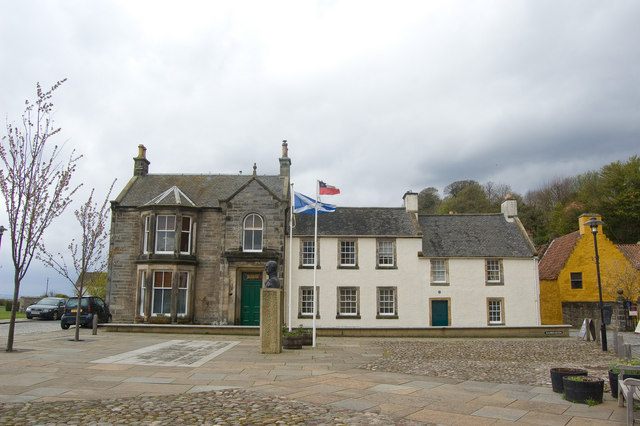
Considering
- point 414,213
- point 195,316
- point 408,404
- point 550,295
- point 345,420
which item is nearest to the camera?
point 345,420

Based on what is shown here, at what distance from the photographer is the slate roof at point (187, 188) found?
96.6 feet

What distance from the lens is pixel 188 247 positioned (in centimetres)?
2822

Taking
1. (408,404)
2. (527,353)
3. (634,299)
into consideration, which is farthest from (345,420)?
(634,299)

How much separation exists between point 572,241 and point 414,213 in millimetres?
13367

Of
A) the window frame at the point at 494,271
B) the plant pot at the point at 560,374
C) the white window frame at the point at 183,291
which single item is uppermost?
the window frame at the point at 494,271

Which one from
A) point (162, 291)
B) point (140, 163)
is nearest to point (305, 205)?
point (162, 291)

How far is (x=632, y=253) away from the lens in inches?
1383

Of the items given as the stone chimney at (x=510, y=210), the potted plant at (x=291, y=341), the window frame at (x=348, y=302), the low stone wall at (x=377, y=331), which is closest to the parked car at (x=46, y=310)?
the low stone wall at (x=377, y=331)

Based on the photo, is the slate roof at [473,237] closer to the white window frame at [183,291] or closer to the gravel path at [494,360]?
the gravel path at [494,360]

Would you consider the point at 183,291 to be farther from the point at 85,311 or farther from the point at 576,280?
the point at 576,280

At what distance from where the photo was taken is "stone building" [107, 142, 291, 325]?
27.2 meters

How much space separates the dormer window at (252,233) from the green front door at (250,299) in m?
1.57

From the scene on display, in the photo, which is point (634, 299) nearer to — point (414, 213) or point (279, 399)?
point (414, 213)

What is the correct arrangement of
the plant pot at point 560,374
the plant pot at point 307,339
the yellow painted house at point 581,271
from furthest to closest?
the yellow painted house at point 581,271 → the plant pot at point 307,339 → the plant pot at point 560,374
